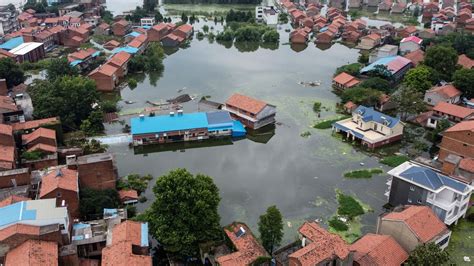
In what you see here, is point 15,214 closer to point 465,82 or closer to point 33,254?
point 33,254

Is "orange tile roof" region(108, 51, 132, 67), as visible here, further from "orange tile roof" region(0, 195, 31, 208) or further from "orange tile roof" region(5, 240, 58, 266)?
"orange tile roof" region(5, 240, 58, 266)

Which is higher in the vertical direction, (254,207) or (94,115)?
(94,115)

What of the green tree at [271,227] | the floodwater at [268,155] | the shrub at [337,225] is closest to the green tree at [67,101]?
the floodwater at [268,155]

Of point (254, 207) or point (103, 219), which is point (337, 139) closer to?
point (254, 207)

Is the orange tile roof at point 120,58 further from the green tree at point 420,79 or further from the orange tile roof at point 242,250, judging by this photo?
the orange tile roof at point 242,250

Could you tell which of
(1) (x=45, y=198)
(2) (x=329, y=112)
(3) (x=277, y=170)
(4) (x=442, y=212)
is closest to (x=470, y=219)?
(4) (x=442, y=212)

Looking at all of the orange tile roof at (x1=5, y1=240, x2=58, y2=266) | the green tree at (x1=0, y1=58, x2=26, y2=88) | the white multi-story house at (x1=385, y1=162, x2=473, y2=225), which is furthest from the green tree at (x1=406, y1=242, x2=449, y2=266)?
the green tree at (x1=0, y1=58, x2=26, y2=88)
